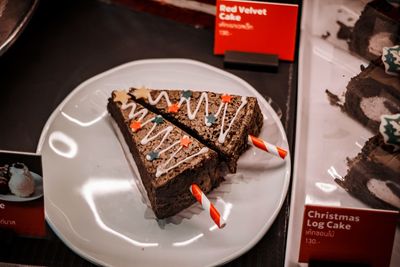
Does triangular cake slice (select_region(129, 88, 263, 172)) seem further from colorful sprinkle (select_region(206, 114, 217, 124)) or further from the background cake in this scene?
the background cake

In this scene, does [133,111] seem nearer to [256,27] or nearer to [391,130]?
[256,27]

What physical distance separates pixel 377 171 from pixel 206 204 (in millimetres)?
446

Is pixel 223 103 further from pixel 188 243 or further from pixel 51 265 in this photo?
pixel 51 265

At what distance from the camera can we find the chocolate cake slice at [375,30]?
1983 millimetres

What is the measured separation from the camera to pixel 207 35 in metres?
2.28

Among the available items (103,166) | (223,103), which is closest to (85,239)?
(103,166)

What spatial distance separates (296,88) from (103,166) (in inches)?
26.1

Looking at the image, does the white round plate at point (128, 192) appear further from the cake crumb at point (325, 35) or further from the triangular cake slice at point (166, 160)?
the cake crumb at point (325, 35)

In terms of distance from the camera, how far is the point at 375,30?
204 cm

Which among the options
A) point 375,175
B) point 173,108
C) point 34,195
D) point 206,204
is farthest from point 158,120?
point 375,175

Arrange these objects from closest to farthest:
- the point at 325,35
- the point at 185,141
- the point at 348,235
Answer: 1. the point at 348,235
2. the point at 185,141
3. the point at 325,35

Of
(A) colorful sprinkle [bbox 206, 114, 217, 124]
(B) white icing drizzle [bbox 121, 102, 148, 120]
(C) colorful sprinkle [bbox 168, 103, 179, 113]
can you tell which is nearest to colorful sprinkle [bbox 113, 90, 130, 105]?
(B) white icing drizzle [bbox 121, 102, 148, 120]

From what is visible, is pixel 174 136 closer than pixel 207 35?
Yes

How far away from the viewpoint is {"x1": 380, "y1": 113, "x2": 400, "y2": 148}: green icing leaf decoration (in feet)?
5.67
